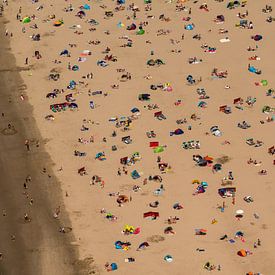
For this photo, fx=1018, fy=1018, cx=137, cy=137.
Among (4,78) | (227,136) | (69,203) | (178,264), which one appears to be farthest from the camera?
(4,78)

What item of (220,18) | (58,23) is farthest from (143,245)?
(58,23)

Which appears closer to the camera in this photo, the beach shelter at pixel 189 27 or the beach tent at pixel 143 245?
the beach tent at pixel 143 245

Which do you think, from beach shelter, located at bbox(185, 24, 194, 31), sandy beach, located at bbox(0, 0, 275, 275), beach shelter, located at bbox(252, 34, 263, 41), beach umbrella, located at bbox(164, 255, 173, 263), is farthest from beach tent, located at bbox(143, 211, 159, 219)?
beach shelter, located at bbox(185, 24, 194, 31)

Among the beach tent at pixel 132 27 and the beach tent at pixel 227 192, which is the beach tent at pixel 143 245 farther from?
the beach tent at pixel 132 27

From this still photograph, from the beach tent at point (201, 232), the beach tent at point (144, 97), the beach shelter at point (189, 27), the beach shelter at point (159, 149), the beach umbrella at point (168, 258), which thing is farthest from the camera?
the beach shelter at point (189, 27)

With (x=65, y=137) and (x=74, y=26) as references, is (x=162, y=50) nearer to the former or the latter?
(x=74, y=26)

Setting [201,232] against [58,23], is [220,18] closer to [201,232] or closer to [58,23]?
[58,23]

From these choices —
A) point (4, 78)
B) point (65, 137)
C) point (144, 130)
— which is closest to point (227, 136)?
point (144, 130)

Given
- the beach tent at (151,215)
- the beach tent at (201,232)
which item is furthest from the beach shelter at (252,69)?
the beach tent at (201,232)
